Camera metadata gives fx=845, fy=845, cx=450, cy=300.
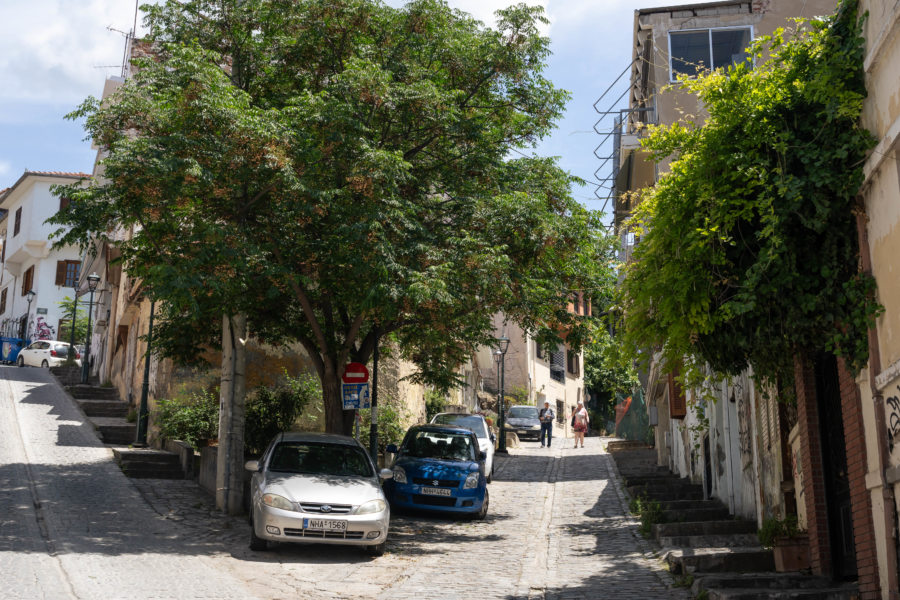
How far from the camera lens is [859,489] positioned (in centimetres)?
Result: 813

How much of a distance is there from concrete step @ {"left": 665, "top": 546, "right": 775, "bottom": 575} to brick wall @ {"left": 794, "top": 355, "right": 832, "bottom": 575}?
1.91 feet

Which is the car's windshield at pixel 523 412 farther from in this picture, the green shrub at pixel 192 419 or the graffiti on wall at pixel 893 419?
the graffiti on wall at pixel 893 419

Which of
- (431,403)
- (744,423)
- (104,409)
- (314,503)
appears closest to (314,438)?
(314,503)

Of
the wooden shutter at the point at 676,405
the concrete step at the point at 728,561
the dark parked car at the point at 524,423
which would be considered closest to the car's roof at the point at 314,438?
the concrete step at the point at 728,561

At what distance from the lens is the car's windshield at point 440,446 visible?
1664 cm

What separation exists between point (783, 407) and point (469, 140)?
723 centimetres

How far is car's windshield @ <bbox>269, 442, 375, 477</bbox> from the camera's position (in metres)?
12.5

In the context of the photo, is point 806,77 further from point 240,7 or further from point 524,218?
point 240,7

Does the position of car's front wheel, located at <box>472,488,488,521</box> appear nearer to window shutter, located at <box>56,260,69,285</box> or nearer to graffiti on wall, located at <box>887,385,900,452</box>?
graffiti on wall, located at <box>887,385,900,452</box>

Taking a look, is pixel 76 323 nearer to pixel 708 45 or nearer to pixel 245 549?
pixel 708 45

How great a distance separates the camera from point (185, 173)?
39.1ft

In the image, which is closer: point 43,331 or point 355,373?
point 355,373

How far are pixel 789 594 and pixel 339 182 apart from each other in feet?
28.9

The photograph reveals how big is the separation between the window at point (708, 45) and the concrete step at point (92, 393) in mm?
21315
